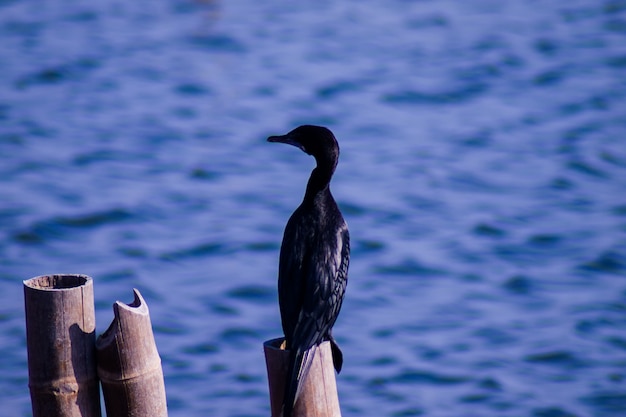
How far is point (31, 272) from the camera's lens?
8711mm

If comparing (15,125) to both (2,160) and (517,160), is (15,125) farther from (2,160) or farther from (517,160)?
(517,160)

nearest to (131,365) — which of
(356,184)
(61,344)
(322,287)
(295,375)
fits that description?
(61,344)

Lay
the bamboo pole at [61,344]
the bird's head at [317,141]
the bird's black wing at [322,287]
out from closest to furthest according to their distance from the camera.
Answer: the bamboo pole at [61,344] → the bird's black wing at [322,287] → the bird's head at [317,141]

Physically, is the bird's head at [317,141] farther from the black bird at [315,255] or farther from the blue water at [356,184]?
the blue water at [356,184]

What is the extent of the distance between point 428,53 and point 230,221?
477 cm

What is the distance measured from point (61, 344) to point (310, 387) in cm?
81

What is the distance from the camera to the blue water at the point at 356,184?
298 inches

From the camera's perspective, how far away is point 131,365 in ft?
11.3

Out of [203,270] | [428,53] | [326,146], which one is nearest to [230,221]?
[203,270]

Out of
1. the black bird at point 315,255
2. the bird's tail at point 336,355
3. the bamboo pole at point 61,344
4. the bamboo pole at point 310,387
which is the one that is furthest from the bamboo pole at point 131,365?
the bird's tail at point 336,355

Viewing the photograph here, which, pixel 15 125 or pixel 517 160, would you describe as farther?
pixel 15 125

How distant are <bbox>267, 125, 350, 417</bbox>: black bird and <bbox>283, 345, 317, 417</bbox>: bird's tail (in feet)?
0.70

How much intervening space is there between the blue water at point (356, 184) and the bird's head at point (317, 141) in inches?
132

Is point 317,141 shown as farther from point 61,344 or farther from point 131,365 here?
point 61,344
